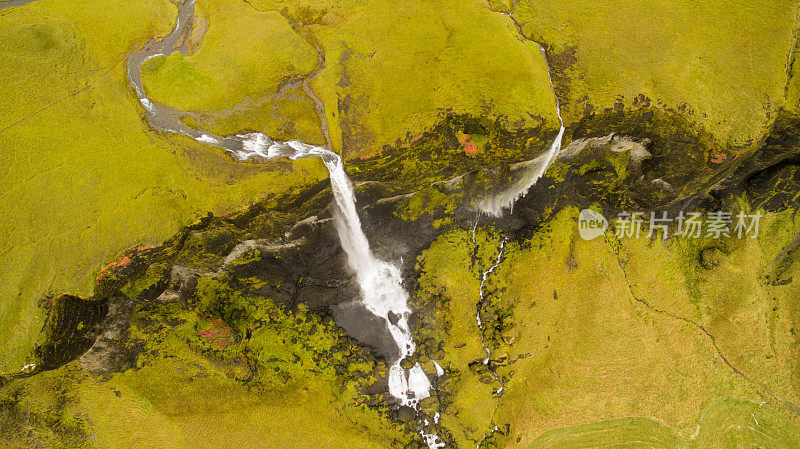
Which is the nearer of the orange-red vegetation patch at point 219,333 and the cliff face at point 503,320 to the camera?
the cliff face at point 503,320

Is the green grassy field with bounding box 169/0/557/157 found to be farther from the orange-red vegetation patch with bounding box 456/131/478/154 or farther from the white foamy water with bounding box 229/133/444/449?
the white foamy water with bounding box 229/133/444/449

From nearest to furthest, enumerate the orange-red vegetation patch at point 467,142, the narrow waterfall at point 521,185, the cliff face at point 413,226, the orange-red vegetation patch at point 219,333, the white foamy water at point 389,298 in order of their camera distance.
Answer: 1. the cliff face at point 413,226
2. the orange-red vegetation patch at point 467,142
3. the narrow waterfall at point 521,185
4. the orange-red vegetation patch at point 219,333
5. the white foamy water at point 389,298

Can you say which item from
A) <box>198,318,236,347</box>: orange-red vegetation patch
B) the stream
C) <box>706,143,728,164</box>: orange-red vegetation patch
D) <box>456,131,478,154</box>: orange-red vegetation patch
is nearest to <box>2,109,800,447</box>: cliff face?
<box>198,318,236,347</box>: orange-red vegetation patch

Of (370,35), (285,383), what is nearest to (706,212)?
(370,35)

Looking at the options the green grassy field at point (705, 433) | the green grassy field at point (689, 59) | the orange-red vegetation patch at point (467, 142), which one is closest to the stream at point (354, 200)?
the green grassy field at point (689, 59)

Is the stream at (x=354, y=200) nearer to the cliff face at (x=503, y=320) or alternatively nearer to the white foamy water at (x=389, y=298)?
the white foamy water at (x=389, y=298)

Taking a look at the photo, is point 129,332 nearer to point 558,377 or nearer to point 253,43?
point 253,43

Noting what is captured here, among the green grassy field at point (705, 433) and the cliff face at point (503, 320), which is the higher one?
the cliff face at point (503, 320)
